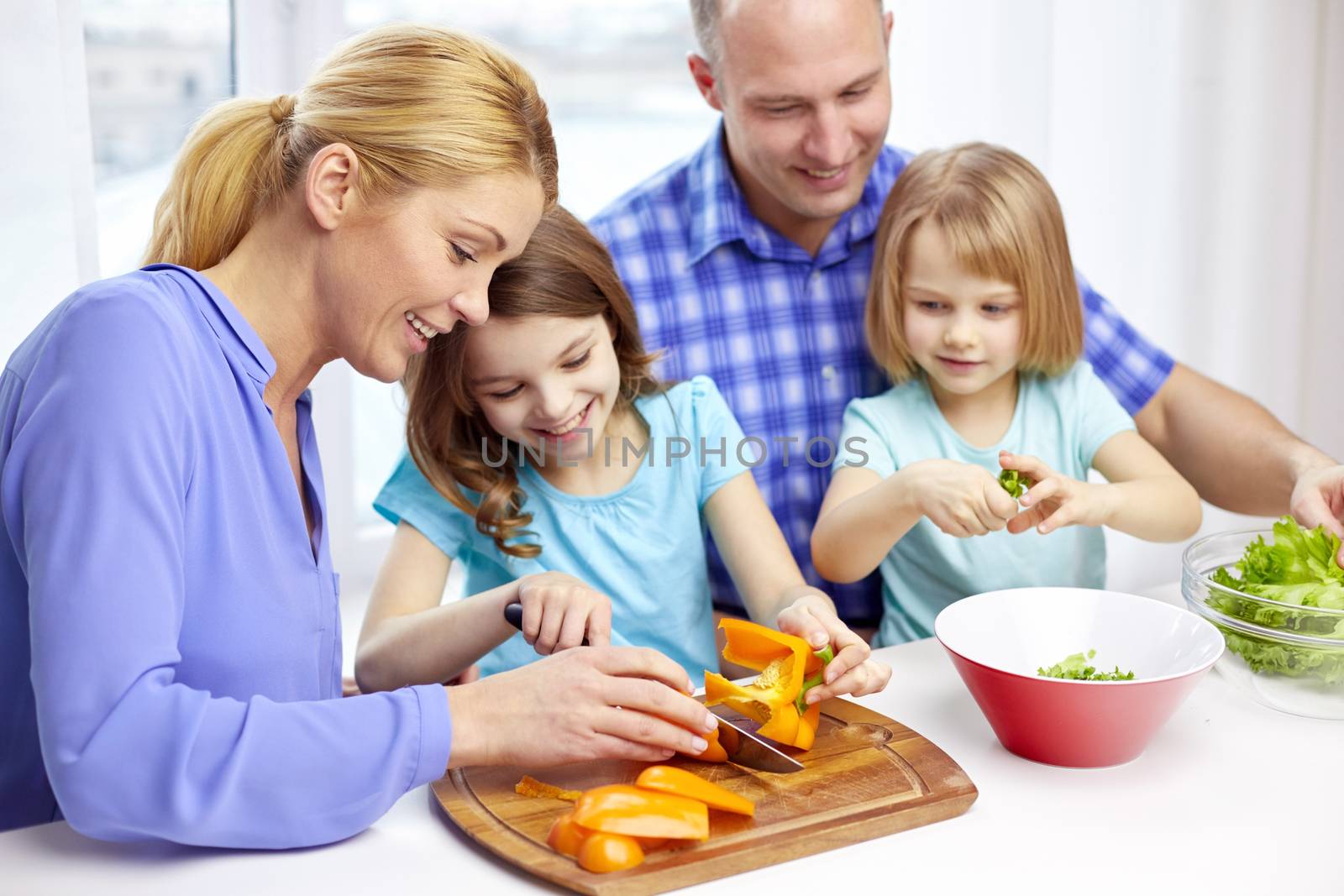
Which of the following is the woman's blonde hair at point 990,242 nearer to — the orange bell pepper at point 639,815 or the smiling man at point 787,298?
the smiling man at point 787,298

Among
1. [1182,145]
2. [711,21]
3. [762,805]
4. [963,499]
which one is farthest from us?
[1182,145]

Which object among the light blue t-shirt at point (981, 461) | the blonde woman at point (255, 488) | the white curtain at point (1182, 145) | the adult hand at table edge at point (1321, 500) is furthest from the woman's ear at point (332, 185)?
the white curtain at point (1182, 145)

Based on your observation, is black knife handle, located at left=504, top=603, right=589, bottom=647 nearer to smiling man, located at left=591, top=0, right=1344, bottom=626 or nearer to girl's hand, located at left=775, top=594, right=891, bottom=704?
girl's hand, located at left=775, top=594, right=891, bottom=704

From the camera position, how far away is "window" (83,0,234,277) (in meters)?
2.24

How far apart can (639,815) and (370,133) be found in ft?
2.23

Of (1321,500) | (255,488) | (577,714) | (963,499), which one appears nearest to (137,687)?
(255,488)

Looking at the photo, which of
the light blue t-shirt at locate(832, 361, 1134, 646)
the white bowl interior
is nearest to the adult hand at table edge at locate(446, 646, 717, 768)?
the white bowl interior

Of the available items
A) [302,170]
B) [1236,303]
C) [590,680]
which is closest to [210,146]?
[302,170]

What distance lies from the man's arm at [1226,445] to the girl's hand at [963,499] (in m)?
0.48

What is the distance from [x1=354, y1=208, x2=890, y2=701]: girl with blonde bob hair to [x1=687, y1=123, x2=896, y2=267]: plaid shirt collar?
315 millimetres

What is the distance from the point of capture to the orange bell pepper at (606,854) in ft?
3.20

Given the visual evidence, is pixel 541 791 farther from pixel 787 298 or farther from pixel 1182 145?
pixel 1182 145

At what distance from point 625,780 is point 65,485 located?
1.77 ft

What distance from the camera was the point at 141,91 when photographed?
2297 millimetres
